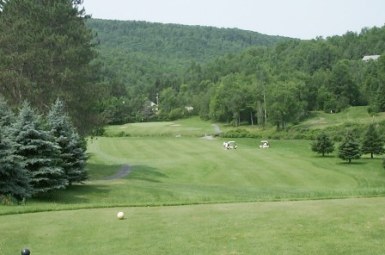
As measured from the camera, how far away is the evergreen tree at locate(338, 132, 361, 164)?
145 feet

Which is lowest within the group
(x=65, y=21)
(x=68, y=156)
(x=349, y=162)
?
(x=349, y=162)

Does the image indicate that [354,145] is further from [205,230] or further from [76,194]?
[205,230]

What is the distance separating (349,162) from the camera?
4434 cm

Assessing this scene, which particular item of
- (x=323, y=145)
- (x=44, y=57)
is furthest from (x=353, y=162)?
(x=44, y=57)

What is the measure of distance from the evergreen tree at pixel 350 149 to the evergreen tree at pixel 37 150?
29.2 m

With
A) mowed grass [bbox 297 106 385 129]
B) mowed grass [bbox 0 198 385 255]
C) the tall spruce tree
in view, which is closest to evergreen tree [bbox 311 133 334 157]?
the tall spruce tree

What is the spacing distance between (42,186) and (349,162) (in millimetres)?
30412

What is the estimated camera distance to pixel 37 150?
21734 millimetres

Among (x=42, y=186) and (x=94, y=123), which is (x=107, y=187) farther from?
(x=94, y=123)

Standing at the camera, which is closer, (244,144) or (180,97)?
(244,144)

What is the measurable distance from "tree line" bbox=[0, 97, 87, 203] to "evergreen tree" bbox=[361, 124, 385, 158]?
30.0 meters

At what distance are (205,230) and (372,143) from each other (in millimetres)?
38812

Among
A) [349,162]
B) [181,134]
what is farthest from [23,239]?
[181,134]

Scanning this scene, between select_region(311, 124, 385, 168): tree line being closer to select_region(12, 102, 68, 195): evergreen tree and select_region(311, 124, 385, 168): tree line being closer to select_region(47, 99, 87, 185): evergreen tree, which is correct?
select_region(47, 99, 87, 185): evergreen tree
